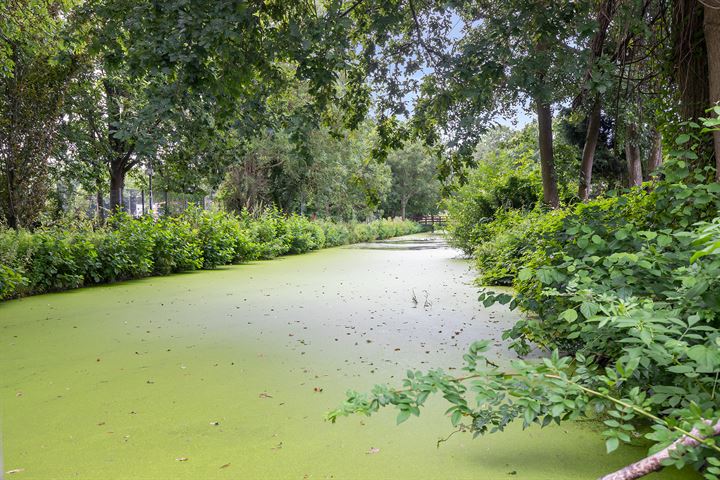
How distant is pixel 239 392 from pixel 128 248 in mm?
4490

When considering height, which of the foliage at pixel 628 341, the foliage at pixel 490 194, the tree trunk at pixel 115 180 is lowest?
the foliage at pixel 628 341

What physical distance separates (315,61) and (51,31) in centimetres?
547

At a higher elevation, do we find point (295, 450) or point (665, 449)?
point (665, 449)

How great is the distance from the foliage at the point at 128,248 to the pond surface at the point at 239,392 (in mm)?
421

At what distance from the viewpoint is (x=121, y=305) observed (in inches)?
168

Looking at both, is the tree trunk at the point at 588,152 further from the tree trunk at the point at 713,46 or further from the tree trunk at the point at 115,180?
the tree trunk at the point at 115,180

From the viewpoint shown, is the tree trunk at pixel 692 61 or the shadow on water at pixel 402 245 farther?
the shadow on water at pixel 402 245

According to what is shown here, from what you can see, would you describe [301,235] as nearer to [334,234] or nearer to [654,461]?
[334,234]

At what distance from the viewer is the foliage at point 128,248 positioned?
15.5 ft

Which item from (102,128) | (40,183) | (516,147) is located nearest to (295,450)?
(40,183)

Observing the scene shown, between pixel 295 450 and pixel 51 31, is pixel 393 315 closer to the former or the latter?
pixel 295 450

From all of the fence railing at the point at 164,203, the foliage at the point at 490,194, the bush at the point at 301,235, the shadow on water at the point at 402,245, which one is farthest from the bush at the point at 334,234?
the foliage at the point at 490,194

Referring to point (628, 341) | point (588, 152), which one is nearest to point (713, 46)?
point (628, 341)

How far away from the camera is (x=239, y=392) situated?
2.19 m
